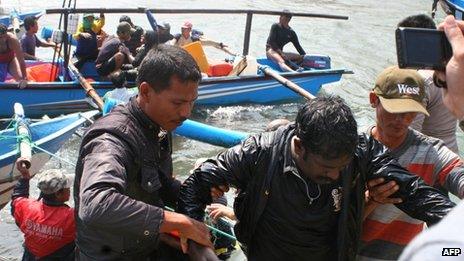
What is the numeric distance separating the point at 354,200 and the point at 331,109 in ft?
1.32

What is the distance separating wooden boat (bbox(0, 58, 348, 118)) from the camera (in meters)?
8.53

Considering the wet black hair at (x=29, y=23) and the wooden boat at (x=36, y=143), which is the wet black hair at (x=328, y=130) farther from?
the wet black hair at (x=29, y=23)

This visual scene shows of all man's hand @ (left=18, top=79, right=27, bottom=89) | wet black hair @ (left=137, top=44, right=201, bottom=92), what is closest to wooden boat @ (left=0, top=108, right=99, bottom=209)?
man's hand @ (left=18, top=79, right=27, bottom=89)

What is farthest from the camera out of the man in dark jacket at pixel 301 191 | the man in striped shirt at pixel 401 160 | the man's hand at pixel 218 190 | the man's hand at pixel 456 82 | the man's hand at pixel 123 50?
the man's hand at pixel 123 50

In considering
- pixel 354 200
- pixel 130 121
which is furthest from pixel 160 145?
pixel 354 200

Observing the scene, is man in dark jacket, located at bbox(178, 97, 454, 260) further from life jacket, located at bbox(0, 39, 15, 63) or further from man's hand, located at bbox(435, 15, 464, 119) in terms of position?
life jacket, located at bbox(0, 39, 15, 63)

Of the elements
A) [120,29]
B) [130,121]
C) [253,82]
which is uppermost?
[130,121]

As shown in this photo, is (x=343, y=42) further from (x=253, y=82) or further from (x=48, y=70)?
(x=48, y=70)

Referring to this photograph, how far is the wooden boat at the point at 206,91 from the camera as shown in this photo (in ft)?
28.0

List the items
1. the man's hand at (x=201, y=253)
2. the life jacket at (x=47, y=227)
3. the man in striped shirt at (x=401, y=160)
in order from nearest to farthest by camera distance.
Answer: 1. the man's hand at (x=201, y=253)
2. the man in striped shirt at (x=401, y=160)
3. the life jacket at (x=47, y=227)

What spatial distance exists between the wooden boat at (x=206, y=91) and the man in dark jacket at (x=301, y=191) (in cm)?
678

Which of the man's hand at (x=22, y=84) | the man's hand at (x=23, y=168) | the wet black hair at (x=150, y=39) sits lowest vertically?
the man's hand at (x=22, y=84)

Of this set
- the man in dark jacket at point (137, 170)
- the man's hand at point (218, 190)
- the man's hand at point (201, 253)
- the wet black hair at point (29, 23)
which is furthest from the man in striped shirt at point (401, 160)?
the wet black hair at point (29, 23)

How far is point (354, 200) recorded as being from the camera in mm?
2262
